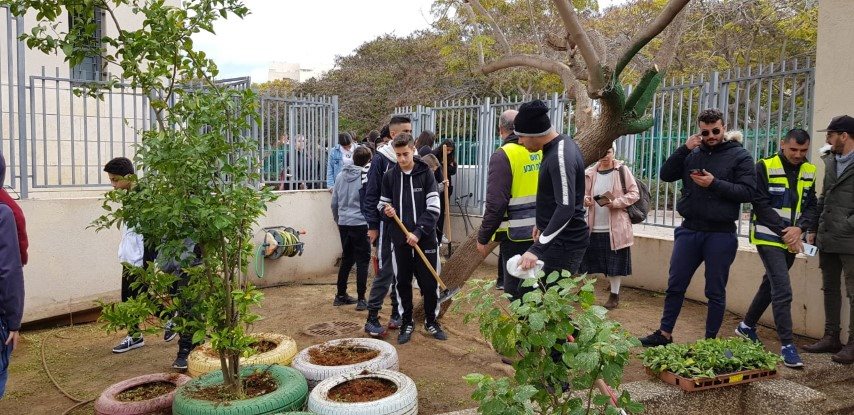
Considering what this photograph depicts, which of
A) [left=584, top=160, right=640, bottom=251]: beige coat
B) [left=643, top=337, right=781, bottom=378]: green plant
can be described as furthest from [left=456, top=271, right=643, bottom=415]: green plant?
[left=584, top=160, right=640, bottom=251]: beige coat

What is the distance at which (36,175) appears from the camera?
6.13 metres

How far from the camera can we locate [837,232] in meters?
4.66

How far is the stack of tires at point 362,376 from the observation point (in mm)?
3457

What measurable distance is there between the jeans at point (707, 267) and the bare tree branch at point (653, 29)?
141 centimetres

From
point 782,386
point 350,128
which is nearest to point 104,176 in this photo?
point 782,386

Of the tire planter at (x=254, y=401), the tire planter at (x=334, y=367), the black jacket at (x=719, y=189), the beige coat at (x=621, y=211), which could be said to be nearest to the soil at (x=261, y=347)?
the tire planter at (x=334, y=367)

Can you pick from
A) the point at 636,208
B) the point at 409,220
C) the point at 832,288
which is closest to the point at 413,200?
the point at 409,220

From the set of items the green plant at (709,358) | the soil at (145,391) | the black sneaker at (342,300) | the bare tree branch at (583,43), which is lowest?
the black sneaker at (342,300)

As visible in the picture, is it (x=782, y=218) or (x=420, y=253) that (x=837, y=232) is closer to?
(x=782, y=218)

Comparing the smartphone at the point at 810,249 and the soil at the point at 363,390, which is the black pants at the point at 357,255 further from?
the smartphone at the point at 810,249

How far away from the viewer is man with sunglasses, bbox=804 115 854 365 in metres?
4.62

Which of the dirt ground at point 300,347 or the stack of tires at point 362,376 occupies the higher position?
the stack of tires at point 362,376

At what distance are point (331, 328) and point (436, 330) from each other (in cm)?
110

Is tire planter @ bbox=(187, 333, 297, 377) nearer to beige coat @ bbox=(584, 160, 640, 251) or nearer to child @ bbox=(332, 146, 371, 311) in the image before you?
child @ bbox=(332, 146, 371, 311)
